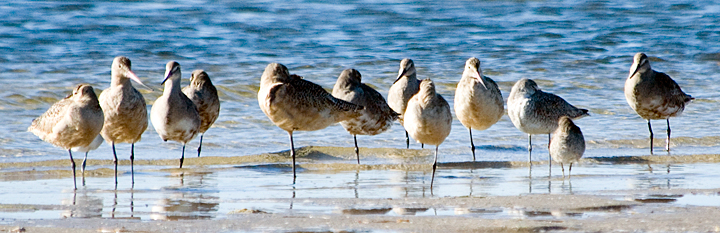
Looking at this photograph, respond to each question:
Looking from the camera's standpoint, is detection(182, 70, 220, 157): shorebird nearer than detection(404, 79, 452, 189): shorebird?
No

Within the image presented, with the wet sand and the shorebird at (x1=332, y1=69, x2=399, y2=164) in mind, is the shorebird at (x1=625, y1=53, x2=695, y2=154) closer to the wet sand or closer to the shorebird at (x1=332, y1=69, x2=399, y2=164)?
the wet sand

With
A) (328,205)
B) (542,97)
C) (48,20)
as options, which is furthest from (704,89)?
(48,20)

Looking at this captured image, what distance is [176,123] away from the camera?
9383 millimetres

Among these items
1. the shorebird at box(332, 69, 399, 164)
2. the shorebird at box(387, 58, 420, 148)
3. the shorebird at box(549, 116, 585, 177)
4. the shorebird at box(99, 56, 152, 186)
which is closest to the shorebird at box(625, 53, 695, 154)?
the shorebird at box(387, 58, 420, 148)

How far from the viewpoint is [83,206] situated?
266 inches

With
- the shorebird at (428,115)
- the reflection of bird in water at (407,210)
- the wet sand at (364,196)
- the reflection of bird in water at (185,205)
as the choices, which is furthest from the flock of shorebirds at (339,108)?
the reflection of bird in water at (407,210)

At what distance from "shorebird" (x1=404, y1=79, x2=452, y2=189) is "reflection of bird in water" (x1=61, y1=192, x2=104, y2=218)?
8.17 feet

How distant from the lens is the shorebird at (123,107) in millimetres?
8422

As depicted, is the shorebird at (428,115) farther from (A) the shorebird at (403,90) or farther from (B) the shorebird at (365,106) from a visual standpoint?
(A) the shorebird at (403,90)

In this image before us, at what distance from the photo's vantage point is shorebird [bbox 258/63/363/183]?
8.80 m

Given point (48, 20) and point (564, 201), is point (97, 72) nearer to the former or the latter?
point (48, 20)

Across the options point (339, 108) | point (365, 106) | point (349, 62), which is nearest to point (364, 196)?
point (339, 108)

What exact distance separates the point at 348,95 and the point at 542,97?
2.13 metres

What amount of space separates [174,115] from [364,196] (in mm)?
2858
